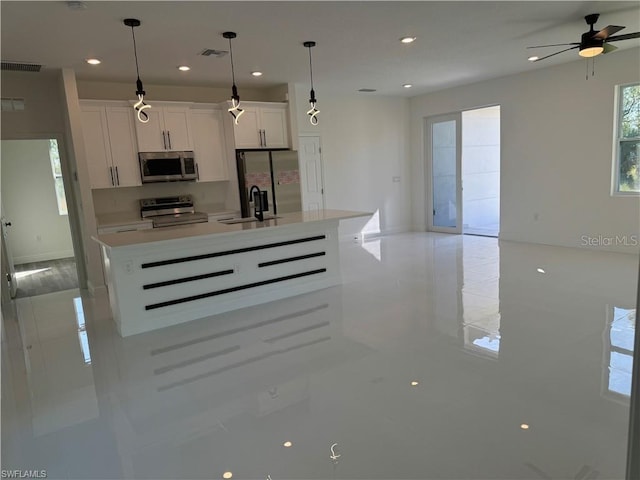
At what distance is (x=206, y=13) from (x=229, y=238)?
2.15 m

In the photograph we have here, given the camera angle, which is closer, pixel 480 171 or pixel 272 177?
pixel 272 177

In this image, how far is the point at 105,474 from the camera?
2.10m

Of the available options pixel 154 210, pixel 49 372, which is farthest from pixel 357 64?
pixel 49 372

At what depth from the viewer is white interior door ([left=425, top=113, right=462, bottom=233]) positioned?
8.52 m

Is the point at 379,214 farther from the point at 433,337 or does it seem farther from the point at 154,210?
the point at 433,337

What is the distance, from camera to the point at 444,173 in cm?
884

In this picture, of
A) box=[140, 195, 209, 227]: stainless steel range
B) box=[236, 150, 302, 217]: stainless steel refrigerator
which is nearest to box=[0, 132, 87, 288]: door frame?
box=[140, 195, 209, 227]: stainless steel range

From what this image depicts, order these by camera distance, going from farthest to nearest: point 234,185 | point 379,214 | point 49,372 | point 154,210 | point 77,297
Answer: point 379,214 < point 234,185 < point 154,210 < point 77,297 < point 49,372

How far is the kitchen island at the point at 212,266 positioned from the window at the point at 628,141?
4.36 m

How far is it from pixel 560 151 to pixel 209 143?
5.68 metres

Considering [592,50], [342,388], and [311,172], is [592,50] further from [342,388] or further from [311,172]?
[311,172]

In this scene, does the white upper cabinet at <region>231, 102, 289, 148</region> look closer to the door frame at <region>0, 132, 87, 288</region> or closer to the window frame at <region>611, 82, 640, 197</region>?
the door frame at <region>0, 132, 87, 288</region>

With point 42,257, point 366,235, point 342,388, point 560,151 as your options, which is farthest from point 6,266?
point 560,151

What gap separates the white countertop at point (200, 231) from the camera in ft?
12.8
